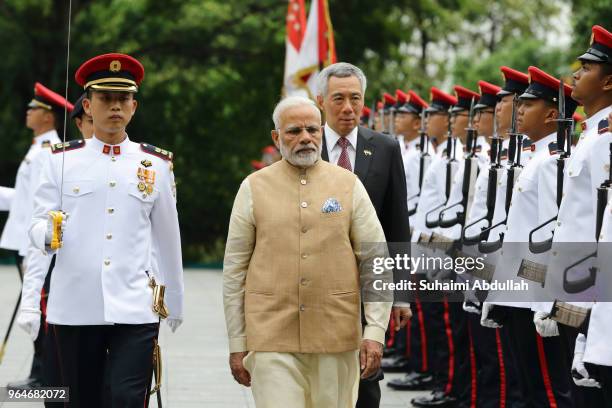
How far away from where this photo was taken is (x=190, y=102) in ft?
79.6

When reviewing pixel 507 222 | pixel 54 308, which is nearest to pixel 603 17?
pixel 507 222

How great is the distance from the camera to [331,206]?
17.0 ft

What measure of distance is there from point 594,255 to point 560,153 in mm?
1204

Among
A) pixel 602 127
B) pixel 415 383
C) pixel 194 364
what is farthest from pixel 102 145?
pixel 194 364

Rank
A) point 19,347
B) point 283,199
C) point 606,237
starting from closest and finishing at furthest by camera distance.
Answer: point 606,237 < point 283,199 < point 19,347

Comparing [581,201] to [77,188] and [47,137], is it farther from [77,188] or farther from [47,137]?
[47,137]

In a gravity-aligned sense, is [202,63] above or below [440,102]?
above

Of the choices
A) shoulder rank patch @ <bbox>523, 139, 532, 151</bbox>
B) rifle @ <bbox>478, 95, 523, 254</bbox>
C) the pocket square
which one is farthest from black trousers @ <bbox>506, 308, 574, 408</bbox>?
the pocket square

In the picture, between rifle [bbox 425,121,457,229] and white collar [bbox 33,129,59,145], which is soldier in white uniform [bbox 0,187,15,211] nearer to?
white collar [bbox 33,129,59,145]

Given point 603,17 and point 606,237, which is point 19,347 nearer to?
point 606,237

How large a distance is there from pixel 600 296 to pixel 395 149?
1.70 m

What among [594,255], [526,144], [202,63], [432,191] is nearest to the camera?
[594,255]

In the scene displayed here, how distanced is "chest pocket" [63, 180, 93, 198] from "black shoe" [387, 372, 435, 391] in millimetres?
4256

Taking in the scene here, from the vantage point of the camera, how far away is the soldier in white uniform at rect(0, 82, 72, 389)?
908 cm
